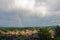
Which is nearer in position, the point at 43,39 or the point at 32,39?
the point at 43,39

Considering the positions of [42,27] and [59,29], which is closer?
[42,27]

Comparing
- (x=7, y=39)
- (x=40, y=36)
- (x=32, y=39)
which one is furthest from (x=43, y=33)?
(x=7, y=39)

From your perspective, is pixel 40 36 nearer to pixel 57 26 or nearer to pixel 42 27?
pixel 42 27

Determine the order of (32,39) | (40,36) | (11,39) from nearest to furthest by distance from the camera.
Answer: (40,36) → (32,39) → (11,39)

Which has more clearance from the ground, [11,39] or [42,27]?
[42,27]

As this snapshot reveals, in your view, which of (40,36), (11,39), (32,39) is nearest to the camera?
(40,36)

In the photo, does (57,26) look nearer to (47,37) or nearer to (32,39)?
(32,39)

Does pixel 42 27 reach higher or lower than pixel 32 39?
higher

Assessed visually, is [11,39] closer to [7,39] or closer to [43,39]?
[7,39]

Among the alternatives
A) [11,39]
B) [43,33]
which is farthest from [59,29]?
[43,33]
